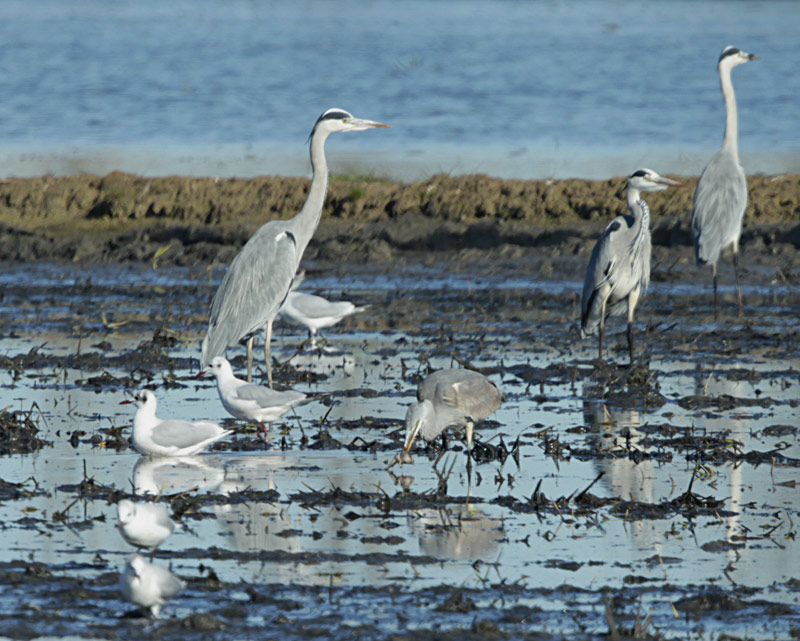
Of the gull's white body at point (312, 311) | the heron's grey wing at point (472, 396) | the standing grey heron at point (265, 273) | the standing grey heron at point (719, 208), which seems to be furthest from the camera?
the standing grey heron at point (719, 208)

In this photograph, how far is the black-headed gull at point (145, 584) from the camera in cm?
495

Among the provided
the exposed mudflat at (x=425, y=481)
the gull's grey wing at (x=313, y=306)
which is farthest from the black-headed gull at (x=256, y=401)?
the gull's grey wing at (x=313, y=306)

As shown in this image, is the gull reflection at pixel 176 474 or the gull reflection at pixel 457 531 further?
Answer: the gull reflection at pixel 176 474

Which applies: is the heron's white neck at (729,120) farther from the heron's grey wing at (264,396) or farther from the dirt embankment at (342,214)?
the heron's grey wing at (264,396)

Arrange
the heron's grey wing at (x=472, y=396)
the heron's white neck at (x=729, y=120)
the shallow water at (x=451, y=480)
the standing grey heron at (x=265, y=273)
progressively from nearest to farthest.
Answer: the shallow water at (x=451, y=480)
the heron's grey wing at (x=472, y=396)
the standing grey heron at (x=265, y=273)
the heron's white neck at (x=729, y=120)

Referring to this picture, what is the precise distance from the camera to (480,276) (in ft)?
56.4

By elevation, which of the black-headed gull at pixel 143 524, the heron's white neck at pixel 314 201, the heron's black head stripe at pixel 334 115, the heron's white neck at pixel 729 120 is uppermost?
the heron's white neck at pixel 729 120

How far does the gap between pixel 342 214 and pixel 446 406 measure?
40.2 feet

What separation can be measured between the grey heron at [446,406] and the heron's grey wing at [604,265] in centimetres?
397

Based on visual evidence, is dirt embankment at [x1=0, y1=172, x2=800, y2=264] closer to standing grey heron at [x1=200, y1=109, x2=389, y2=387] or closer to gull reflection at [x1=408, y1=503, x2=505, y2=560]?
standing grey heron at [x1=200, y1=109, x2=389, y2=387]

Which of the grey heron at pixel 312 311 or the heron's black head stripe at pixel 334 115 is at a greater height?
the heron's black head stripe at pixel 334 115

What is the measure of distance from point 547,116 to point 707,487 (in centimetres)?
2393

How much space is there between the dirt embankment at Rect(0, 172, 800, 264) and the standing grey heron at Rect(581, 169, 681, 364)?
572 centimetres

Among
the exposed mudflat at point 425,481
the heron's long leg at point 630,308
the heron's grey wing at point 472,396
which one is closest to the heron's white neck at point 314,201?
the exposed mudflat at point 425,481
